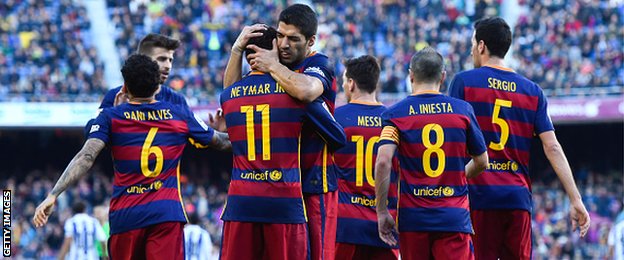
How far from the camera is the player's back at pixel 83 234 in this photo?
17.5 meters

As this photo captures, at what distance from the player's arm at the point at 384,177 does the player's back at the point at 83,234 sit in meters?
9.92

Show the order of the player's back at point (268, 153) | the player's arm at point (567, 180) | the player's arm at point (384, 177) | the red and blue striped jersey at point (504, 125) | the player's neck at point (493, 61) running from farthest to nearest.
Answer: the player's neck at point (493, 61) < the red and blue striped jersey at point (504, 125) < the player's arm at point (567, 180) < the player's arm at point (384, 177) < the player's back at point (268, 153)

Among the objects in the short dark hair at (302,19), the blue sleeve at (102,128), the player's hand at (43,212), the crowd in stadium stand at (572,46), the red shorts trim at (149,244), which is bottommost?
the red shorts trim at (149,244)

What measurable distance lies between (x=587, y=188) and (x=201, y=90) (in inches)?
399

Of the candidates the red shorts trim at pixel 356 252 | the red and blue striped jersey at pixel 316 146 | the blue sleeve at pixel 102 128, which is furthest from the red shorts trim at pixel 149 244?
the red shorts trim at pixel 356 252

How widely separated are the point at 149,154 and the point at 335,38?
24.4 metres

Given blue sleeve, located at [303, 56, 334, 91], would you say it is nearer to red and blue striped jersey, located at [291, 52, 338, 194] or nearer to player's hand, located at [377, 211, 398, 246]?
red and blue striped jersey, located at [291, 52, 338, 194]

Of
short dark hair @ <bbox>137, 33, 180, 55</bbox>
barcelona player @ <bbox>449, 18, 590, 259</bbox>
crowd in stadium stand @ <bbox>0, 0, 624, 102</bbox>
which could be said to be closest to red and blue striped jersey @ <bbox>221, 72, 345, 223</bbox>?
barcelona player @ <bbox>449, 18, 590, 259</bbox>

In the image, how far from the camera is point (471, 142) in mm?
8203

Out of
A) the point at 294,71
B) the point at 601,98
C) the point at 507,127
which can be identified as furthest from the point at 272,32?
the point at 601,98

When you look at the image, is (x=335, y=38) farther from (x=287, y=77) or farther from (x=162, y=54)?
(x=287, y=77)

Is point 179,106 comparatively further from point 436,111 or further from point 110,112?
point 436,111

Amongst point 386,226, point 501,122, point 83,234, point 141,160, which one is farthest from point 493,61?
point 83,234

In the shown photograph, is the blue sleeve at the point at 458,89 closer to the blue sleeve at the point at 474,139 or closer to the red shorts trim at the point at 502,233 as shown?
the blue sleeve at the point at 474,139
